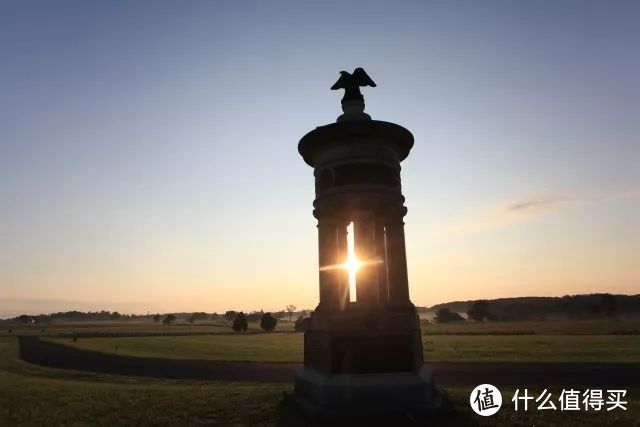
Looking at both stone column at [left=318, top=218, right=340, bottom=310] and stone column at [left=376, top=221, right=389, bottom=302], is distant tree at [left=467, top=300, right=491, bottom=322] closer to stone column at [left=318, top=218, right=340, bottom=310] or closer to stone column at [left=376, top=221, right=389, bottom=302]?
stone column at [left=376, top=221, right=389, bottom=302]

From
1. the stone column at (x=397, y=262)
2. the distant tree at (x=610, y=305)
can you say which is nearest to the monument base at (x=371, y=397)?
the stone column at (x=397, y=262)

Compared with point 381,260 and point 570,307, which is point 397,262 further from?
point 570,307

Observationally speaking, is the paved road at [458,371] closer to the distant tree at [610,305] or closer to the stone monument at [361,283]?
the stone monument at [361,283]

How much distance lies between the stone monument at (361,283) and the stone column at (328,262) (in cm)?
3

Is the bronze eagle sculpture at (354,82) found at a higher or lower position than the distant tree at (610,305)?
higher

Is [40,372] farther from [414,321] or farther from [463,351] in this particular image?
[463,351]

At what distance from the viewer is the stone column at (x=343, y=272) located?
11.3 meters

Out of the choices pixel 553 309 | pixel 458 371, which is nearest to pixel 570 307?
pixel 553 309

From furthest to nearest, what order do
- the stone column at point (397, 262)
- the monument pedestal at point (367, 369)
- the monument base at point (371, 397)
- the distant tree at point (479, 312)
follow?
the distant tree at point (479, 312), the stone column at point (397, 262), the monument pedestal at point (367, 369), the monument base at point (371, 397)

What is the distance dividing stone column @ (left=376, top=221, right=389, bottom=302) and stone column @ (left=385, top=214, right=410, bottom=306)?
171 mm

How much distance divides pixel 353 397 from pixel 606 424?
569 cm

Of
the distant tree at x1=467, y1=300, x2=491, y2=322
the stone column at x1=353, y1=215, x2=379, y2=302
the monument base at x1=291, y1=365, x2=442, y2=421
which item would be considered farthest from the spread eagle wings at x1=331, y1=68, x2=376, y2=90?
the distant tree at x1=467, y1=300, x2=491, y2=322

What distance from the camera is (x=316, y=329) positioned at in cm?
1104

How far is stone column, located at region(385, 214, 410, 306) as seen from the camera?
11.0m
